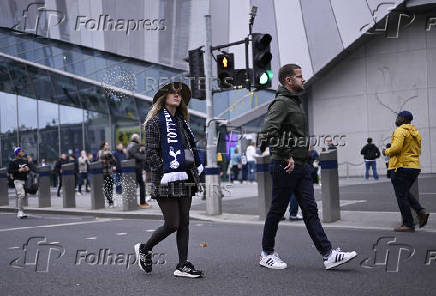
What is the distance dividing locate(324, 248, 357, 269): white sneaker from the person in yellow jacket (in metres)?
3.10

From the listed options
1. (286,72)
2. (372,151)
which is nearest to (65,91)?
(372,151)

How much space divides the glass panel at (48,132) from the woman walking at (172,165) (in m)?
23.9

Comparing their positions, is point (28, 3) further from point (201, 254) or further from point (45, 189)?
point (201, 254)

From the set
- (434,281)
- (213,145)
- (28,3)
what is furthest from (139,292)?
(28,3)

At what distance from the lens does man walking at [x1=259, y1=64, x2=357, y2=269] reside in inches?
205

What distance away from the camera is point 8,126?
1163 inches

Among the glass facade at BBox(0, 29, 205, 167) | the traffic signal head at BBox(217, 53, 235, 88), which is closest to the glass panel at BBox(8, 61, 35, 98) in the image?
the glass facade at BBox(0, 29, 205, 167)

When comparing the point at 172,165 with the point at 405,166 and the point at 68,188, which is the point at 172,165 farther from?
the point at 68,188

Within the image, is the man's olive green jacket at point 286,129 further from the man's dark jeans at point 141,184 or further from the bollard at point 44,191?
the bollard at point 44,191

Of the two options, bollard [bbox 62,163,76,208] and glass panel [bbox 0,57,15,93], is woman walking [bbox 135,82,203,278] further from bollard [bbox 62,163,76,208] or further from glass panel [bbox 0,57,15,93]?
glass panel [bbox 0,57,15,93]

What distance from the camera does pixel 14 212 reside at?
1513 cm

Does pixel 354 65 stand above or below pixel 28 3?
below

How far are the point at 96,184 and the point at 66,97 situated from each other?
49.5 feet

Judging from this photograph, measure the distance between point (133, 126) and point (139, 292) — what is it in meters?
22.0
